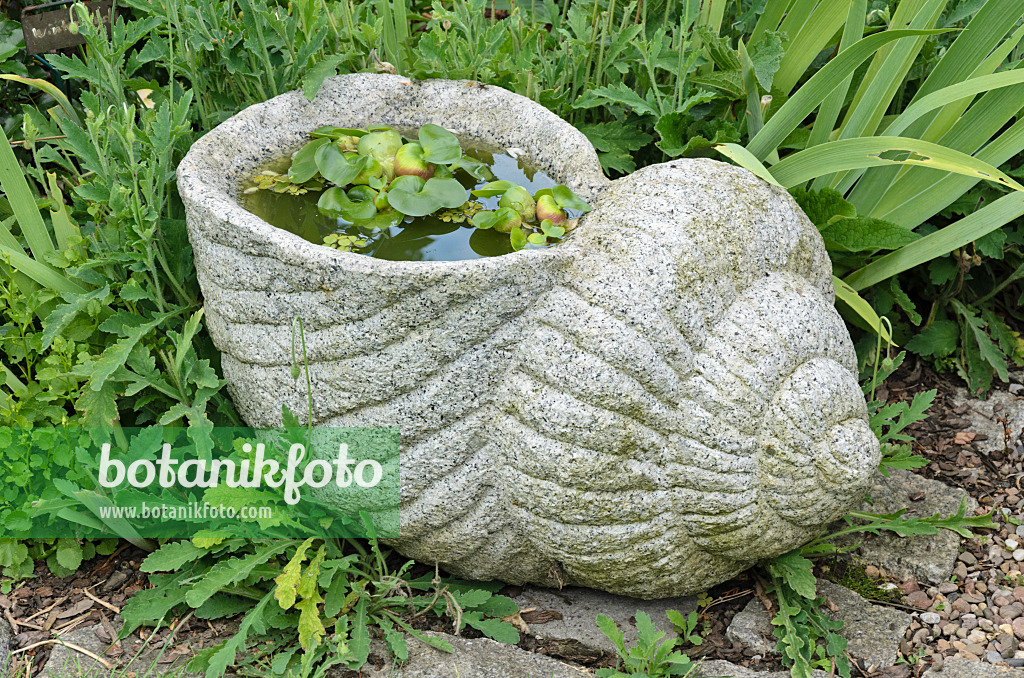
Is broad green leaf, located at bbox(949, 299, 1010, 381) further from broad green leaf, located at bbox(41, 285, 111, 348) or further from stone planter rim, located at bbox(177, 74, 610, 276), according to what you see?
A: broad green leaf, located at bbox(41, 285, 111, 348)

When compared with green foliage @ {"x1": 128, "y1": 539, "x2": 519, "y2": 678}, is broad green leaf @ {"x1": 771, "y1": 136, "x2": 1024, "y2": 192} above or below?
above

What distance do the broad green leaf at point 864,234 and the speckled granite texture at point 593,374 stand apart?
0.33m

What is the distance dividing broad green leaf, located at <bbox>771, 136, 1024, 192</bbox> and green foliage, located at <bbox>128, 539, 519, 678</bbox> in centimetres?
140

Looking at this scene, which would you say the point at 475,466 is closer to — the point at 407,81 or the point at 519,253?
the point at 519,253

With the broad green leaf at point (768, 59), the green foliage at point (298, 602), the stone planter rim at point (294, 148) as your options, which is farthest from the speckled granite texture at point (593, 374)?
the broad green leaf at point (768, 59)

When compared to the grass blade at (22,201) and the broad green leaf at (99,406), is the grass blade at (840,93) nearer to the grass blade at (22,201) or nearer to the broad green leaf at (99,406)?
the broad green leaf at (99,406)

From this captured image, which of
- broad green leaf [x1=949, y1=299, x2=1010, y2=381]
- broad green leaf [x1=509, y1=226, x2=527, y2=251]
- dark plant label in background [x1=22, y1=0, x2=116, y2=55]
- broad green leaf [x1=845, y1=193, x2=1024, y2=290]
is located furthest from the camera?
broad green leaf [x1=949, y1=299, x2=1010, y2=381]

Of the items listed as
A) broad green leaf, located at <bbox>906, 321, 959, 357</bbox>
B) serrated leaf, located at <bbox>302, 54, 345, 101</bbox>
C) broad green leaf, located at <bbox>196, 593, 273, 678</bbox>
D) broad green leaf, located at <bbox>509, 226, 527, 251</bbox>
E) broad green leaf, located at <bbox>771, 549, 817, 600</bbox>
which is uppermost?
serrated leaf, located at <bbox>302, 54, 345, 101</bbox>

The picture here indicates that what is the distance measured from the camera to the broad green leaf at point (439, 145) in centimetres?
219

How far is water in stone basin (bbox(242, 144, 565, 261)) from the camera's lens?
2018mm

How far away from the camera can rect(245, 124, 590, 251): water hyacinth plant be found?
6.69 feet

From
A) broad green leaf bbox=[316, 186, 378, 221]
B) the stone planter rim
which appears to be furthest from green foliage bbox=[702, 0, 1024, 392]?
broad green leaf bbox=[316, 186, 378, 221]

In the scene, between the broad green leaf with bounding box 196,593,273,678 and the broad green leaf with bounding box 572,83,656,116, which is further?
the broad green leaf with bounding box 572,83,656,116

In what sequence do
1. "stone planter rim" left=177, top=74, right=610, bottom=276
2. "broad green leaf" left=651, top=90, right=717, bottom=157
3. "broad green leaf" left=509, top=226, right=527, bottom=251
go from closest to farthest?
1. "stone planter rim" left=177, top=74, right=610, bottom=276
2. "broad green leaf" left=509, top=226, right=527, bottom=251
3. "broad green leaf" left=651, top=90, right=717, bottom=157
